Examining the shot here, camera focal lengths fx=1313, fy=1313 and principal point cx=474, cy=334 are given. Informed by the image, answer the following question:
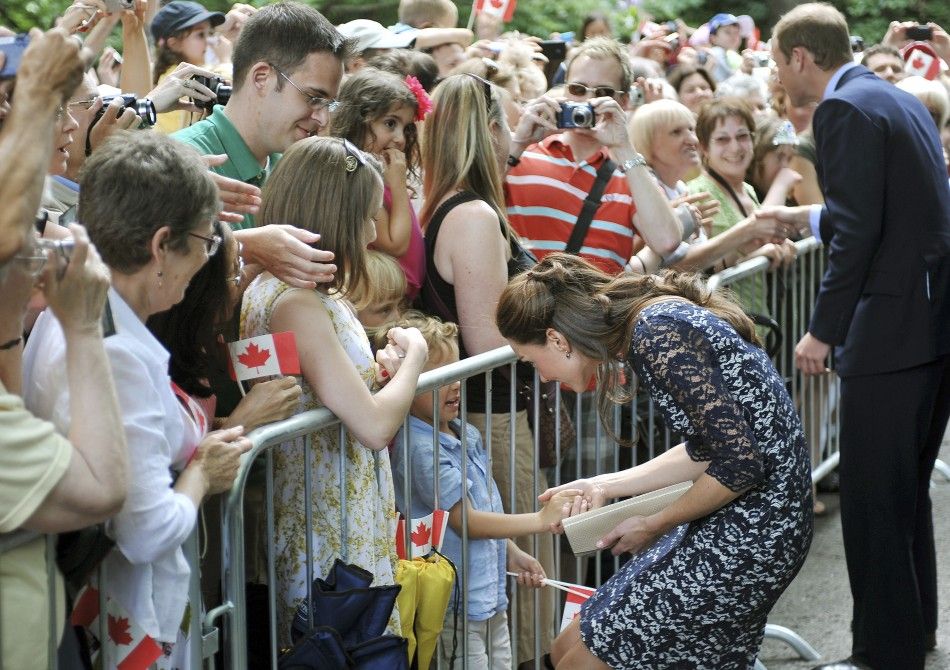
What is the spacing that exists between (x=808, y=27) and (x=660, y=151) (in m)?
1.13

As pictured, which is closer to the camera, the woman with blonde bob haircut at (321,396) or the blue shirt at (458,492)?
the woman with blonde bob haircut at (321,396)

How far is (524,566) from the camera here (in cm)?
418

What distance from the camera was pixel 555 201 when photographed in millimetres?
5156

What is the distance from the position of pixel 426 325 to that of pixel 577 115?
154 centimetres

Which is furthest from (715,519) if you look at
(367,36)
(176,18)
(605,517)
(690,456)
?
(176,18)

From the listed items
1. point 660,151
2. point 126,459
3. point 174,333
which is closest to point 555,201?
point 660,151

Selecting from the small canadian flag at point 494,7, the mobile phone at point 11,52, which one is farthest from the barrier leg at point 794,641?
the small canadian flag at point 494,7

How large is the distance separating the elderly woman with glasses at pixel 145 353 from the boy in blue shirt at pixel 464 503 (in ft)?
3.80

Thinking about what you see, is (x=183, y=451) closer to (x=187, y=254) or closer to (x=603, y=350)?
(x=187, y=254)

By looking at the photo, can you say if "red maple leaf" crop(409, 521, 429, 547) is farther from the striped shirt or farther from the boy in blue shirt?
A: the striped shirt

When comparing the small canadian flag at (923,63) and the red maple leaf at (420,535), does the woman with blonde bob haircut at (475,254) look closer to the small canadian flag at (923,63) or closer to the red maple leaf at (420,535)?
the red maple leaf at (420,535)

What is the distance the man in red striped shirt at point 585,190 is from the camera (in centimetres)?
512

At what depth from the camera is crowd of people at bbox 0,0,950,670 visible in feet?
7.95

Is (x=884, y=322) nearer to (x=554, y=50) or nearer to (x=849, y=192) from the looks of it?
(x=849, y=192)
